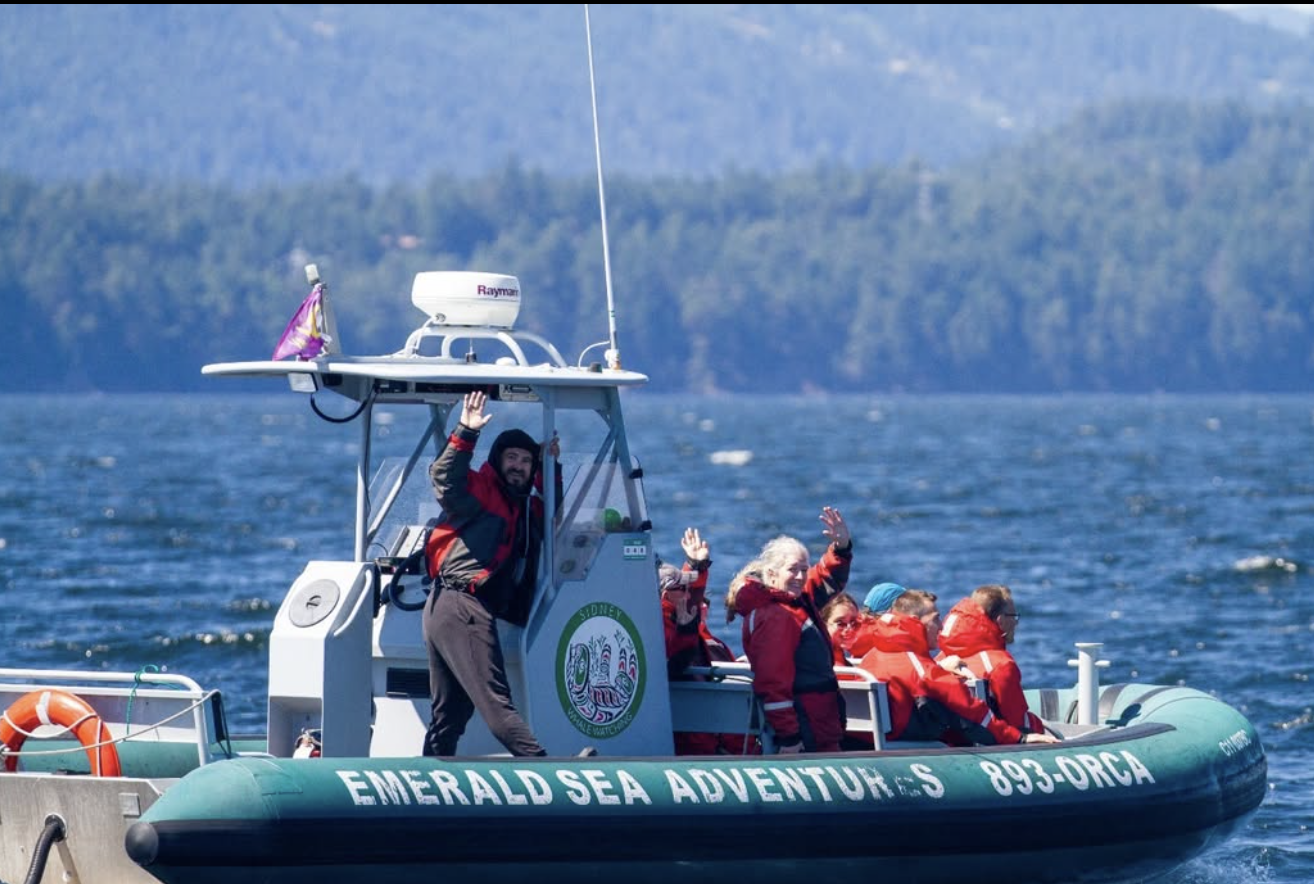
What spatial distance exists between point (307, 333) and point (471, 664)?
1438 millimetres

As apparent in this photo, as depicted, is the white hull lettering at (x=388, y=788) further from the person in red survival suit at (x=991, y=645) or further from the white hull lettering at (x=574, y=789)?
the person in red survival suit at (x=991, y=645)

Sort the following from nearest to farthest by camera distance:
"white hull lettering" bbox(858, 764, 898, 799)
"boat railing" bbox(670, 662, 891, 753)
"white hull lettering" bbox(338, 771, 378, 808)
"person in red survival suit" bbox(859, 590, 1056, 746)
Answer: "white hull lettering" bbox(338, 771, 378, 808), "white hull lettering" bbox(858, 764, 898, 799), "boat railing" bbox(670, 662, 891, 753), "person in red survival suit" bbox(859, 590, 1056, 746)

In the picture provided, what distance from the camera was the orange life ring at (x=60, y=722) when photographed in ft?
30.6

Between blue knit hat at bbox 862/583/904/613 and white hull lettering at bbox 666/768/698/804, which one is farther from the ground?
blue knit hat at bbox 862/583/904/613

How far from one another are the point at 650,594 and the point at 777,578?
53cm

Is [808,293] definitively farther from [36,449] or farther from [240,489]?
[240,489]

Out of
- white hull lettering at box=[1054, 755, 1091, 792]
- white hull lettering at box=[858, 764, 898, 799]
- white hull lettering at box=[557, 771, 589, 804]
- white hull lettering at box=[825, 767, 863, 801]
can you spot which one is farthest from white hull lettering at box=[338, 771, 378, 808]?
white hull lettering at box=[1054, 755, 1091, 792]

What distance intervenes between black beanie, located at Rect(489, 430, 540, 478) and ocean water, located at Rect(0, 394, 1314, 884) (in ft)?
1.66

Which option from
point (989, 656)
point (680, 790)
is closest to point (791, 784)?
point (680, 790)

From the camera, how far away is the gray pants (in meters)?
9.02

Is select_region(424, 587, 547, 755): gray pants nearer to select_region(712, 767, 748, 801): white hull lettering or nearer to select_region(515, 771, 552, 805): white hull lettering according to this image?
select_region(515, 771, 552, 805): white hull lettering

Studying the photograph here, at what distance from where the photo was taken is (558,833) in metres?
8.85

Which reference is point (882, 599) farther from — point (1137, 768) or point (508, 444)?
point (508, 444)

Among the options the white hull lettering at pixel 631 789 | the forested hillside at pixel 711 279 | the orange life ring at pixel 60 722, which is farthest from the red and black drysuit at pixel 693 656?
the forested hillside at pixel 711 279
